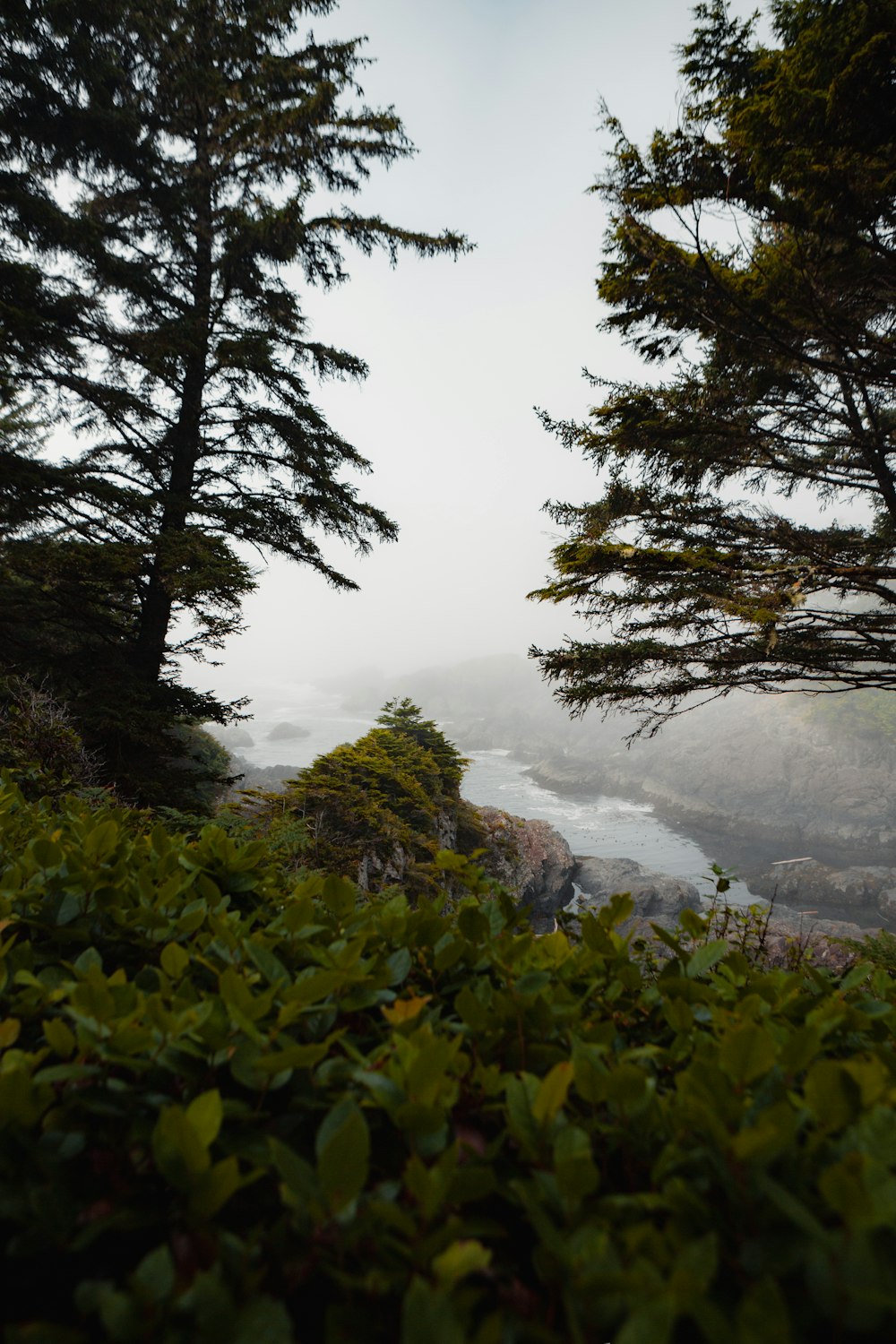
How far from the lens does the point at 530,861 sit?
15055mm

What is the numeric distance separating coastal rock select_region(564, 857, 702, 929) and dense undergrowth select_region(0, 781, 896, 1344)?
61.7 feet

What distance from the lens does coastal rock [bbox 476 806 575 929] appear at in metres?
13.4

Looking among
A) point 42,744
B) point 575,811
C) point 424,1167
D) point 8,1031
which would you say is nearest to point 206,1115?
point 424,1167

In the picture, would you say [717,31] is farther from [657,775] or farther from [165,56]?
[657,775]

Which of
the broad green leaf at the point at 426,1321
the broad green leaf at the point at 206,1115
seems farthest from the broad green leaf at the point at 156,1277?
the broad green leaf at the point at 426,1321

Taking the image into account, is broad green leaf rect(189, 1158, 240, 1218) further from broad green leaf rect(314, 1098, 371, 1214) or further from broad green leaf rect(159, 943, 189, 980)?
broad green leaf rect(159, 943, 189, 980)

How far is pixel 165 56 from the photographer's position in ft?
24.1

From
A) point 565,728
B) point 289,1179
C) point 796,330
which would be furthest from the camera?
point 565,728

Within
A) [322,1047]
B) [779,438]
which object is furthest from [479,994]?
[779,438]

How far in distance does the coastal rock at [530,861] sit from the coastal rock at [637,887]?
1.29m

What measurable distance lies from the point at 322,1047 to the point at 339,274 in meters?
10.7

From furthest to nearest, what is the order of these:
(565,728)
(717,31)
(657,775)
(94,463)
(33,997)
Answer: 1. (565,728)
2. (657,775)
3. (94,463)
4. (717,31)
5. (33,997)

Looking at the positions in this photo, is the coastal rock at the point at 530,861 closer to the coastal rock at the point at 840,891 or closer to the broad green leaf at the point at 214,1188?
the coastal rock at the point at 840,891

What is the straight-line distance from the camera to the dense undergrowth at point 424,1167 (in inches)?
19.6
